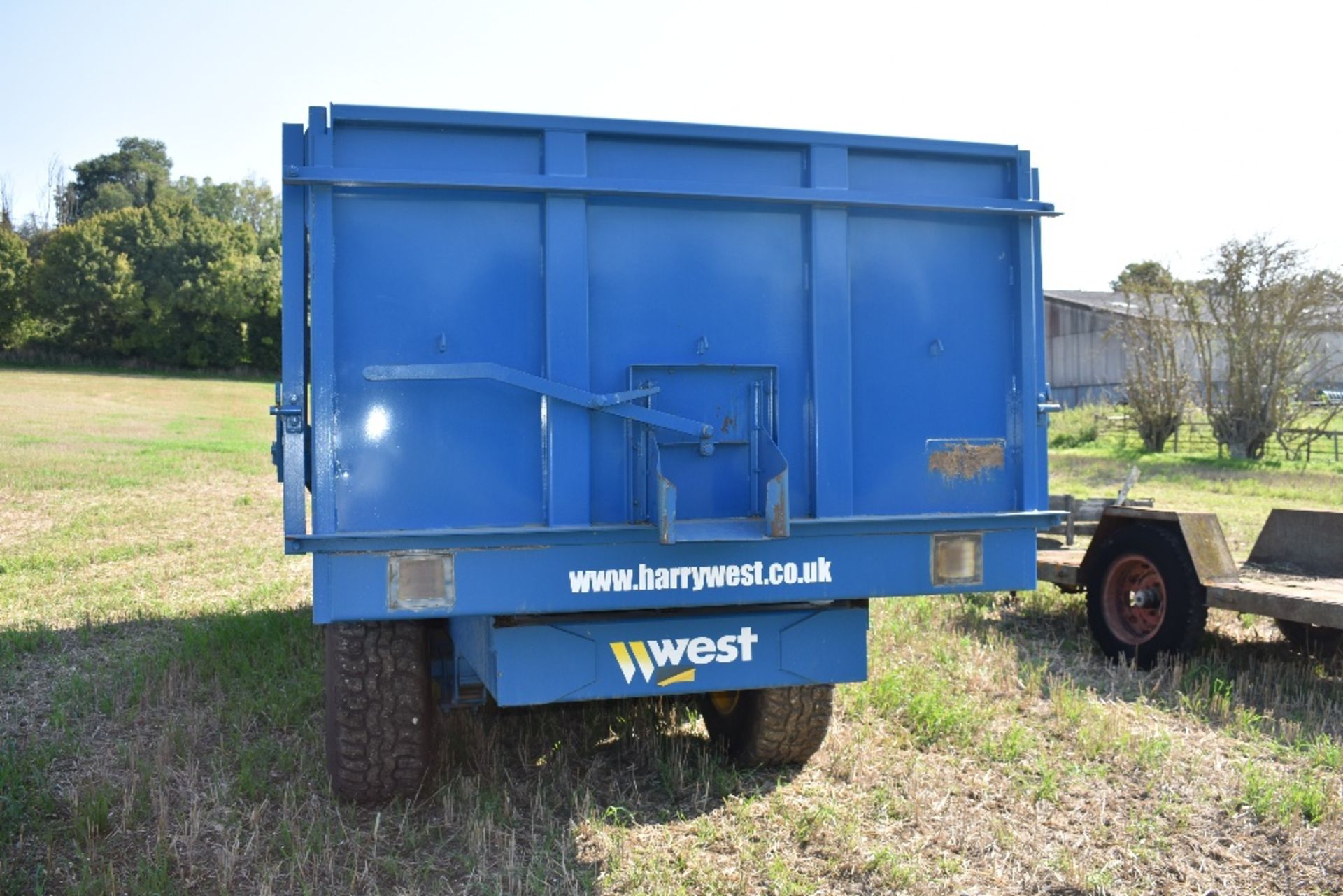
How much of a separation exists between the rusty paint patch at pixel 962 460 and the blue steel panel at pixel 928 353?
0.04 feet

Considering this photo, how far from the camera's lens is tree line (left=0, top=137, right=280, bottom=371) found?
59.2 metres

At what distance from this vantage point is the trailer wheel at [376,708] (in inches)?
171

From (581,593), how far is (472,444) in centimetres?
63

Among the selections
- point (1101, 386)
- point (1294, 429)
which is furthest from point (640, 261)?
point (1101, 386)

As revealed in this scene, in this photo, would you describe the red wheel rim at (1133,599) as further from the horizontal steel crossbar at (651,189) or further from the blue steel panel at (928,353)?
the horizontal steel crossbar at (651,189)

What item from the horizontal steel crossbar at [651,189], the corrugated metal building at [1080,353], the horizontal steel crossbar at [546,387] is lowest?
the horizontal steel crossbar at [546,387]

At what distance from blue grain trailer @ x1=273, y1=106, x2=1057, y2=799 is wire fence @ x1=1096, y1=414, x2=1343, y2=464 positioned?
2052 centimetres

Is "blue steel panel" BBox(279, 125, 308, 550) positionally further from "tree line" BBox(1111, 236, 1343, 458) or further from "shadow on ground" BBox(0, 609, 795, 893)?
"tree line" BBox(1111, 236, 1343, 458)

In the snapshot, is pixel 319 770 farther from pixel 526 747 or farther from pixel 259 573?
pixel 259 573

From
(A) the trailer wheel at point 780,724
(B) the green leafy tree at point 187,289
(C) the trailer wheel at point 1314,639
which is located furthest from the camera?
(B) the green leafy tree at point 187,289

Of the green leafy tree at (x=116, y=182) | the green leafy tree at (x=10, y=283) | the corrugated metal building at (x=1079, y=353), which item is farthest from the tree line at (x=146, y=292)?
the corrugated metal building at (x=1079, y=353)

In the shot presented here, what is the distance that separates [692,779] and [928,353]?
78.8 inches

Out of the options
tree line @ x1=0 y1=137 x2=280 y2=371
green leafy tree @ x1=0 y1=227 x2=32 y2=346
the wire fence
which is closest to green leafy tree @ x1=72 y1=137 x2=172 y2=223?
tree line @ x1=0 y1=137 x2=280 y2=371

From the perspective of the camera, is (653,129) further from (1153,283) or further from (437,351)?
(1153,283)
